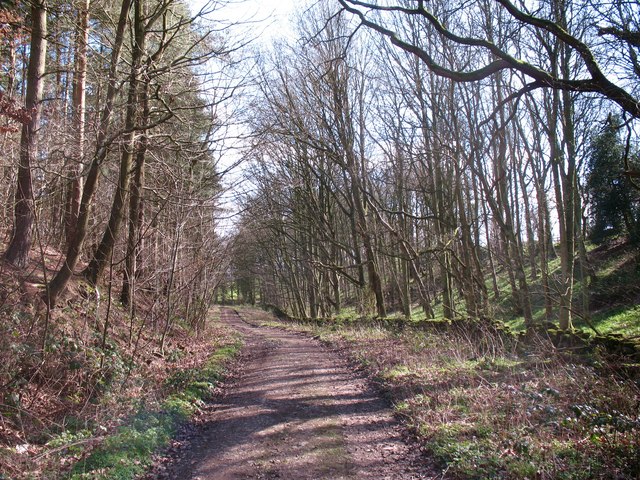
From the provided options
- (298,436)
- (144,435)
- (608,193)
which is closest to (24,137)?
(144,435)

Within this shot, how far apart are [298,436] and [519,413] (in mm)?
2657

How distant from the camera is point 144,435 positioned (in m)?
5.52

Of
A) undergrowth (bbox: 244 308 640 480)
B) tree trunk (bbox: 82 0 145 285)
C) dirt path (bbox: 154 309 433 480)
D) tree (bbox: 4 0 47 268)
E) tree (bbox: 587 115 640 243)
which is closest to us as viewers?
undergrowth (bbox: 244 308 640 480)

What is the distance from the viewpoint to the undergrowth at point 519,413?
418cm

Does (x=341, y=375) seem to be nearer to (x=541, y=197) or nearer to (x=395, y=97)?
(x=395, y=97)

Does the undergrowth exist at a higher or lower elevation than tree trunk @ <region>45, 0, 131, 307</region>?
lower

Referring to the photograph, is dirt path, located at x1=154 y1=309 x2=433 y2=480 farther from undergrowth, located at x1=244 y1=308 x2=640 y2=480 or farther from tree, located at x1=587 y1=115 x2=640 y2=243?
tree, located at x1=587 y1=115 x2=640 y2=243

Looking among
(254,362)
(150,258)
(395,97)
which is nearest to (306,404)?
(254,362)

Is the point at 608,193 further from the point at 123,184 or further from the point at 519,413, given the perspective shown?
the point at 123,184

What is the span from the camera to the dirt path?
4.88 meters

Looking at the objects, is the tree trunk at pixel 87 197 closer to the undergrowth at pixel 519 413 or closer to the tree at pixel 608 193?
the undergrowth at pixel 519 413

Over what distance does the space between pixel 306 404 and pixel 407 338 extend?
5.43 meters

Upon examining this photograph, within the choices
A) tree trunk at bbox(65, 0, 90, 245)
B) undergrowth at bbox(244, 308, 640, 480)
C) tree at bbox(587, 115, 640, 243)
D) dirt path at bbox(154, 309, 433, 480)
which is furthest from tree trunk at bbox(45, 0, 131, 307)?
tree at bbox(587, 115, 640, 243)

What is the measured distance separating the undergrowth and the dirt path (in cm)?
44
